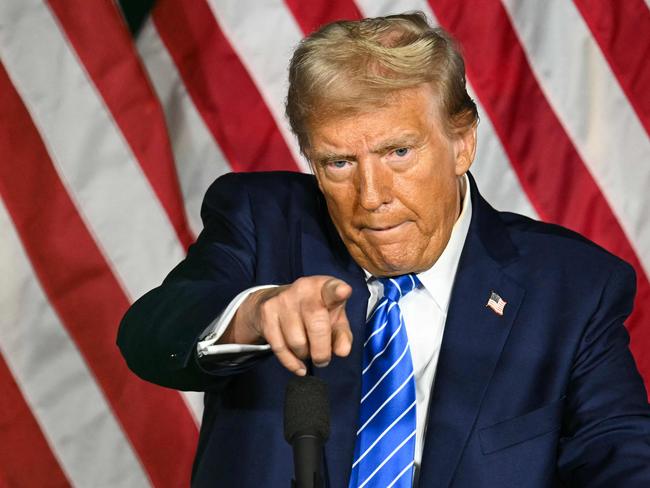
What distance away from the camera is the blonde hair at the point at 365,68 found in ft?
6.35

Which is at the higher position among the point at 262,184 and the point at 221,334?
the point at 262,184

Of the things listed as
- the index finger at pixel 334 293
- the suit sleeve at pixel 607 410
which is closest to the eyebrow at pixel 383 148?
the suit sleeve at pixel 607 410

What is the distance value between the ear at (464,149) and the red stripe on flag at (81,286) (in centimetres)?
121

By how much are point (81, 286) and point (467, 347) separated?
132cm

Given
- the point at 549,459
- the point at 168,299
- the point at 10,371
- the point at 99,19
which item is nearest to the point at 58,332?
the point at 10,371

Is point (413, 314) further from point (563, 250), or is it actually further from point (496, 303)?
point (563, 250)

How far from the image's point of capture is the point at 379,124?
1945 mm

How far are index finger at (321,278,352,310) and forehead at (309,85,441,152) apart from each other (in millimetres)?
604

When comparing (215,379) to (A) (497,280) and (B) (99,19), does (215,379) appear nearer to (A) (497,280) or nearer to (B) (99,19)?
(A) (497,280)

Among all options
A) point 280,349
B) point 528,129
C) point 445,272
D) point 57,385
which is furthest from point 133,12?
point 280,349

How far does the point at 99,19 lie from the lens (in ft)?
10.0

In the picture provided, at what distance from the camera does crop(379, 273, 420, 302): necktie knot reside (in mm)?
2123

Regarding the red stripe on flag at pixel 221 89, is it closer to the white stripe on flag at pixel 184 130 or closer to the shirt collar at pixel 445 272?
the white stripe on flag at pixel 184 130

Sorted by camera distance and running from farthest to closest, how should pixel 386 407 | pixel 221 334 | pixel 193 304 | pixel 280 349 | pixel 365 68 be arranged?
pixel 386 407, pixel 365 68, pixel 193 304, pixel 221 334, pixel 280 349
